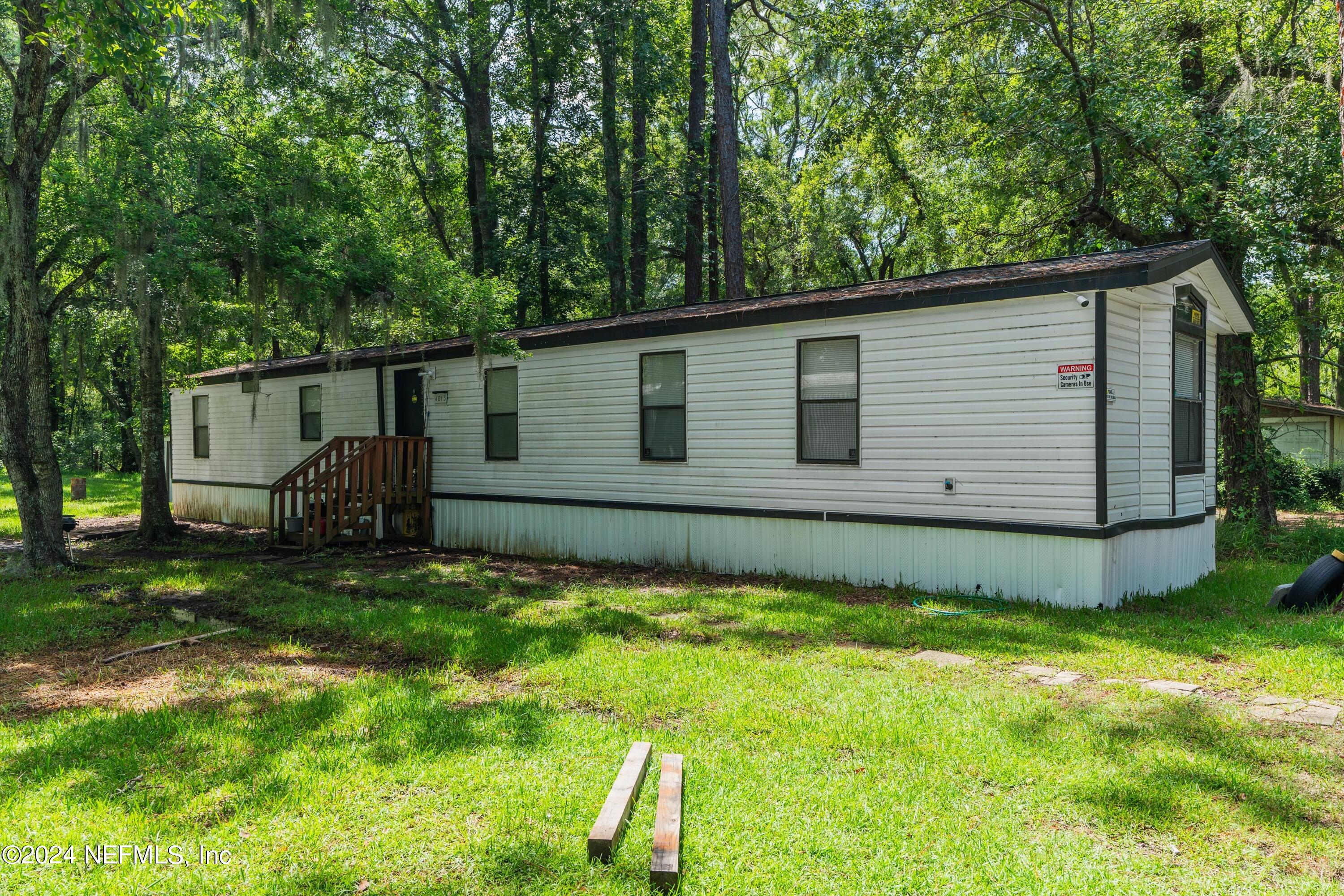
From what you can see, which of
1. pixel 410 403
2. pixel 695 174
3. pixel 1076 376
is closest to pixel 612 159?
pixel 695 174

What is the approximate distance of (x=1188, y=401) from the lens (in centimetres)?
840

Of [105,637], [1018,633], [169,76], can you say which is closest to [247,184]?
[169,76]

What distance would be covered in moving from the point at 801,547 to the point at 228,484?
458 inches

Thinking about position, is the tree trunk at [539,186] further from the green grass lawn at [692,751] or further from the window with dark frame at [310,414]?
the green grass lawn at [692,751]

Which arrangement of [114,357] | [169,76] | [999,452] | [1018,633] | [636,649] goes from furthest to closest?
[114,357] < [169,76] < [999,452] < [1018,633] < [636,649]

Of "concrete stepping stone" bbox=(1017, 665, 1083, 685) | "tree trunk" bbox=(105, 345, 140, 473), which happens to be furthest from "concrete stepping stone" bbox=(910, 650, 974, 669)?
"tree trunk" bbox=(105, 345, 140, 473)

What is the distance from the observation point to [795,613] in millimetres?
6832

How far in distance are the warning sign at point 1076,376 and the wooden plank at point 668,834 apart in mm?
5067

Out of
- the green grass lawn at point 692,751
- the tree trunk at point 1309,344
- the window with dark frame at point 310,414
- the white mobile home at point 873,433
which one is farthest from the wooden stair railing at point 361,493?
the tree trunk at point 1309,344

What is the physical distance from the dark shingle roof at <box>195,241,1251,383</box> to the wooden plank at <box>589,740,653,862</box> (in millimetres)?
5222

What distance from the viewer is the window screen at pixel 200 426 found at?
16141mm

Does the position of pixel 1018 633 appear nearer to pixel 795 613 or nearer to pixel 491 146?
pixel 795 613

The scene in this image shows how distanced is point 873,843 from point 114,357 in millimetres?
29246

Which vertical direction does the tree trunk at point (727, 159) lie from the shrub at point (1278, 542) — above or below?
above
